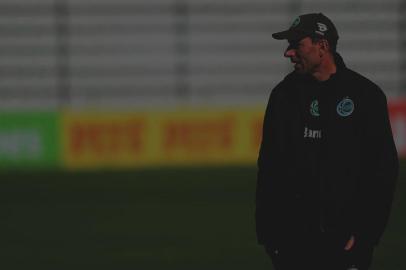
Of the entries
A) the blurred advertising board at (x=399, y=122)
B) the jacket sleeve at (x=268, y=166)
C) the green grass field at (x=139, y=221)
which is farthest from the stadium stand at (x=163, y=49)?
the jacket sleeve at (x=268, y=166)

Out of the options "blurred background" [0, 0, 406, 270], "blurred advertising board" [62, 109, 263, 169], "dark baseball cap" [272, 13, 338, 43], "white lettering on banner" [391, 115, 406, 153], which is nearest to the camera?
"dark baseball cap" [272, 13, 338, 43]

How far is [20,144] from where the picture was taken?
17.7 meters

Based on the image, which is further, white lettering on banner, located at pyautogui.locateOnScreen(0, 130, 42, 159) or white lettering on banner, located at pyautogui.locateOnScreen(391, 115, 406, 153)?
white lettering on banner, located at pyautogui.locateOnScreen(391, 115, 406, 153)

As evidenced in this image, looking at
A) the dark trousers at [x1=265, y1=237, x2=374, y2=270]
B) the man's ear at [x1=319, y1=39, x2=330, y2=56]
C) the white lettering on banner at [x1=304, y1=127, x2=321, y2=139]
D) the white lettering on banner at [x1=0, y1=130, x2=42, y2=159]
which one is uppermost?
the man's ear at [x1=319, y1=39, x2=330, y2=56]

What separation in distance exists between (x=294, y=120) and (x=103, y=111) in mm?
13808

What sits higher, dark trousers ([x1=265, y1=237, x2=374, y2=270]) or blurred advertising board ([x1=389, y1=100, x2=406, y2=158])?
dark trousers ([x1=265, y1=237, x2=374, y2=270])

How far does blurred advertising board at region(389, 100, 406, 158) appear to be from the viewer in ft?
59.3

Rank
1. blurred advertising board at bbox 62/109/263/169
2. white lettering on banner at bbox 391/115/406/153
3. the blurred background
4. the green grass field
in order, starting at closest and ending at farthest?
1. the green grass field
2. the blurred background
3. blurred advertising board at bbox 62/109/263/169
4. white lettering on banner at bbox 391/115/406/153

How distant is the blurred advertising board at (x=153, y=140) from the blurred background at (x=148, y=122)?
0.08 feet

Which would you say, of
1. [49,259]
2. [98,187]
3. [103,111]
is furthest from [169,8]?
[49,259]

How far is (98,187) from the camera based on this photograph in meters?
15.2

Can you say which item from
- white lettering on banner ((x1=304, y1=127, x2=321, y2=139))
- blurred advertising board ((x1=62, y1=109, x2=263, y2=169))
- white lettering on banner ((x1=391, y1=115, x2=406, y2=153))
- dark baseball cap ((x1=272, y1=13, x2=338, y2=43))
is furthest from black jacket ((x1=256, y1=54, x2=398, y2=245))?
white lettering on banner ((x1=391, y1=115, x2=406, y2=153))

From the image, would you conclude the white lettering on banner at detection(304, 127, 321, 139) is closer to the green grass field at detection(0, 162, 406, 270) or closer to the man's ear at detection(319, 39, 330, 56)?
the man's ear at detection(319, 39, 330, 56)

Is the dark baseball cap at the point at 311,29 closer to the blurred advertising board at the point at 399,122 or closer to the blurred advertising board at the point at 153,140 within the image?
the blurred advertising board at the point at 153,140
